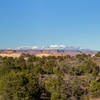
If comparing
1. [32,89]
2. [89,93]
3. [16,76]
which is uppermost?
[16,76]

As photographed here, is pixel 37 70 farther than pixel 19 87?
Yes

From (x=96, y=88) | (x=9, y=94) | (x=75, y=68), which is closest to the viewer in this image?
(x=9, y=94)

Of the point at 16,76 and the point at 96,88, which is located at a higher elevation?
the point at 16,76

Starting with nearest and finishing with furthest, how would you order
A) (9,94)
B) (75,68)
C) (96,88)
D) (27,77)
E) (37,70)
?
(9,94), (27,77), (96,88), (37,70), (75,68)

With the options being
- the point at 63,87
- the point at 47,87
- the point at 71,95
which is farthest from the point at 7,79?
the point at 71,95

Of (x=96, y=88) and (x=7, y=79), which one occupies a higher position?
Result: (x=7, y=79)

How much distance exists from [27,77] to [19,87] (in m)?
1.96

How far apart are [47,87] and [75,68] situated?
872 inches

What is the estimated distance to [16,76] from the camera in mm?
18922

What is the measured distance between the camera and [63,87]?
19.9 m

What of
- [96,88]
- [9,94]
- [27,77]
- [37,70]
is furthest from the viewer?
[37,70]

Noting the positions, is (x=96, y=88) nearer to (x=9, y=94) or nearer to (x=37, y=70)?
(x=9, y=94)

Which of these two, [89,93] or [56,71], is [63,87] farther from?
[56,71]

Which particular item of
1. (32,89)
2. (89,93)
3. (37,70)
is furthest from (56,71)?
(32,89)
